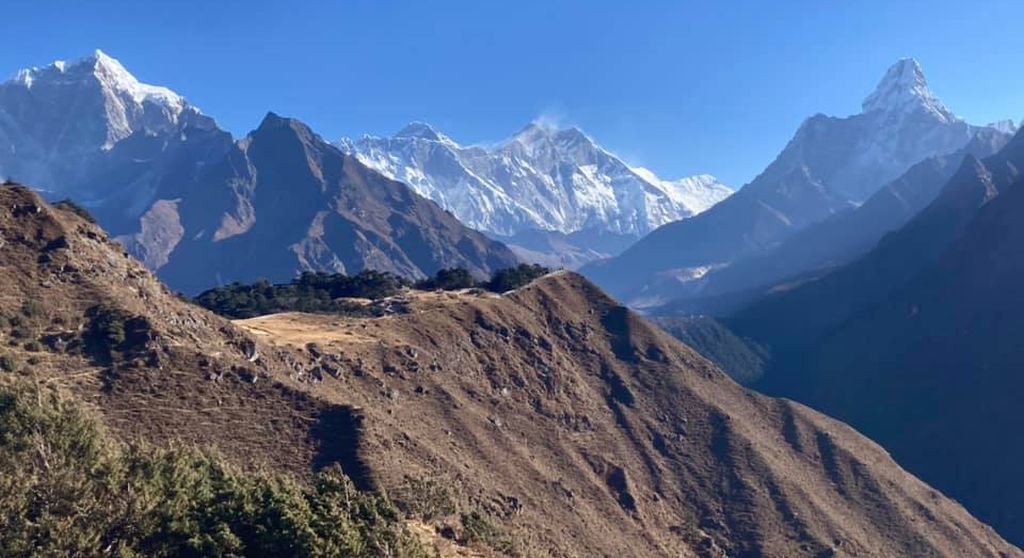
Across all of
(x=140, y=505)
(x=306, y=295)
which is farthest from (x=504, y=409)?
(x=140, y=505)

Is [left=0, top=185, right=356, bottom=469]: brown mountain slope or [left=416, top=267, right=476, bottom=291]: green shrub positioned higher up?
[left=416, top=267, right=476, bottom=291]: green shrub

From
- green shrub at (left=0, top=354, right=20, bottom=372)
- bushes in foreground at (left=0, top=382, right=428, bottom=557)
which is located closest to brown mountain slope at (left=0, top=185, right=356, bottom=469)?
green shrub at (left=0, top=354, right=20, bottom=372)

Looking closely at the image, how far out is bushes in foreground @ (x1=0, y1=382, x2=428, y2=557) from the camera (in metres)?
36.4

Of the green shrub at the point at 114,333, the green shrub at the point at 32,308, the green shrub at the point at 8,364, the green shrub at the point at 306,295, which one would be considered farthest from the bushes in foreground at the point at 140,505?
the green shrub at the point at 306,295

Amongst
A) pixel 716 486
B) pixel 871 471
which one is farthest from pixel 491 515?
pixel 871 471

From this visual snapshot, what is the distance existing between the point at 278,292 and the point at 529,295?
40640 millimetres

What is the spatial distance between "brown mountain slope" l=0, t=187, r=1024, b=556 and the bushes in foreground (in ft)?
57.4

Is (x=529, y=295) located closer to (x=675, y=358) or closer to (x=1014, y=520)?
(x=675, y=358)

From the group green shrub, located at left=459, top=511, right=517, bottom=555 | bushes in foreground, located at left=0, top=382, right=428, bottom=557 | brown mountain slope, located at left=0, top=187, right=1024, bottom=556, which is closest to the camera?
bushes in foreground, located at left=0, top=382, right=428, bottom=557

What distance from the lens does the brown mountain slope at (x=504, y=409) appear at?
67.4m

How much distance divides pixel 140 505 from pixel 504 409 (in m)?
64.6

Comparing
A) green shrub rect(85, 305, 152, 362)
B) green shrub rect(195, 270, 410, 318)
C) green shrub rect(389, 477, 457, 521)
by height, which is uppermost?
green shrub rect(195, 270, 410, 318)

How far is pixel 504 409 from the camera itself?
101 meters

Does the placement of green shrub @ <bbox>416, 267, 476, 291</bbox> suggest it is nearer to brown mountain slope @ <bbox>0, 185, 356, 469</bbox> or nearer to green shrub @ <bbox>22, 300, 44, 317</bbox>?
brown mountain slope @ <bbox>0, 185, 356, 469</bbox>
